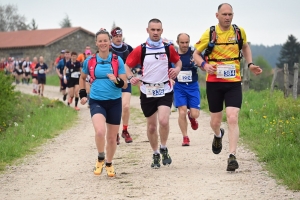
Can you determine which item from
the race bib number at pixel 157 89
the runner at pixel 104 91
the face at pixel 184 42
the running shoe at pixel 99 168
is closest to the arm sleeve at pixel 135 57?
the race bib number at pixel 157 89

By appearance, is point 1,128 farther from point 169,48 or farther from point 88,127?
point 169,48

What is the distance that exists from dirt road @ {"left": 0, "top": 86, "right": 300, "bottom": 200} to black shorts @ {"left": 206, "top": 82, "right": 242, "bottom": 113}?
919 mm

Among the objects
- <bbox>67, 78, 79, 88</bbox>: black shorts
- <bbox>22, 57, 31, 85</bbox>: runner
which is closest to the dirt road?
<bbox>67, 78, 79, 88</bbox>: black shorts

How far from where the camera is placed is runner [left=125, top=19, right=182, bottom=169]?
9711 mm

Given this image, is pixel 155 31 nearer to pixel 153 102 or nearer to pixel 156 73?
pixel 156 73

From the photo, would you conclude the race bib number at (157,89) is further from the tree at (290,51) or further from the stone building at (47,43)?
the tree at (290,51)

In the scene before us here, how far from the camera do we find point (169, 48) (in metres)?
9.78

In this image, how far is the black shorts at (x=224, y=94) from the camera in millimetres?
9367

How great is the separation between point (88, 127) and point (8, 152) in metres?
5.37

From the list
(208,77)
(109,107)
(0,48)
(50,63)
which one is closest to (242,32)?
(208,77)

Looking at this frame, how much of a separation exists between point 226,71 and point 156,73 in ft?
3.62

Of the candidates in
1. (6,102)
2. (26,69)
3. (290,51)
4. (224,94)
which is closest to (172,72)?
(224,94)

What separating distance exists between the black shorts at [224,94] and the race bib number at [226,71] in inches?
5.3

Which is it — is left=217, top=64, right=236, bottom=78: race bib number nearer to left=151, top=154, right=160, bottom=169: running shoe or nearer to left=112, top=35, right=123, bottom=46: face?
left=151, top=154, right=160, bottom=169: running shoe
